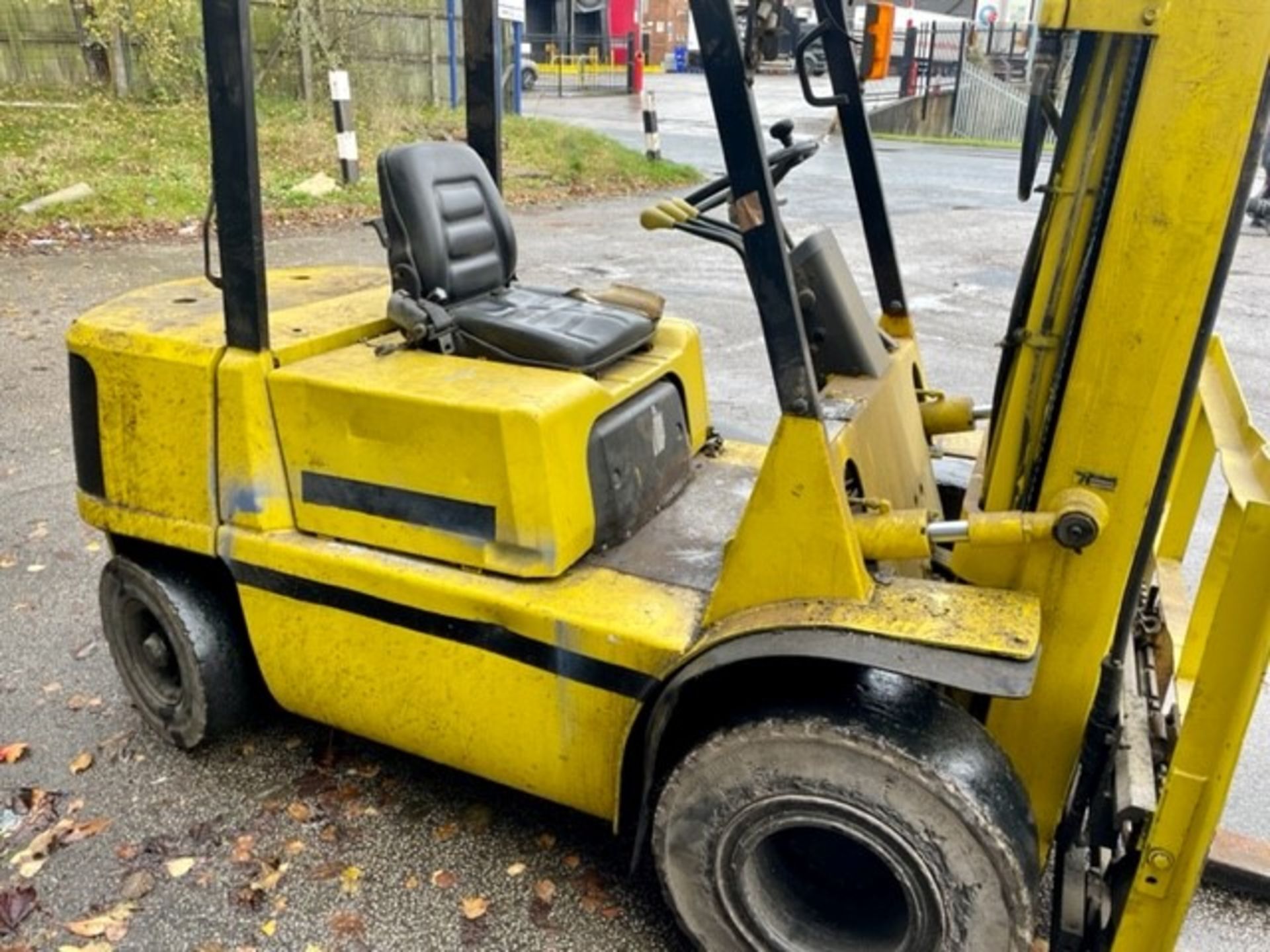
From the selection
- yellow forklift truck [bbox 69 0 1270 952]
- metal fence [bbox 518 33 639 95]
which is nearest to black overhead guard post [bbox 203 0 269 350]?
yellow forklift truck [bbox 69 0 1270 952]

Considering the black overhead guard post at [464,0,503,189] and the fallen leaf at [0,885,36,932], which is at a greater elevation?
the black overhead guard post at [464,0,503,189]

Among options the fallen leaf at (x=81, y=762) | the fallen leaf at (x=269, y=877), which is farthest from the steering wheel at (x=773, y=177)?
the fallen leaf at (x=81, y=762)

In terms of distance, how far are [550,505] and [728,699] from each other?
600 millimetres

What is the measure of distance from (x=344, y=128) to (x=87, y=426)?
987 centimetres

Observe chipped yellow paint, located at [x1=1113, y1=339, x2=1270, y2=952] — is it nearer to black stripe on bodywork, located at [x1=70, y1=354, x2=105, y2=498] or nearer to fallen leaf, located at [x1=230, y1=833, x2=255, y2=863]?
fallen leaf, located at [x1=230, y1=833, x2=255, y2=863]

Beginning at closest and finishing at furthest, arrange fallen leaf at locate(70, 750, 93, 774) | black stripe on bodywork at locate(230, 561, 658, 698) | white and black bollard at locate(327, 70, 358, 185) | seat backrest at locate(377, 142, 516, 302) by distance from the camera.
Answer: black stripe on bodywork at locate(230, 561, 658, 698) < seat backrest at locate(377, 142, 516, 302) < fallen leaf at locate(70, 750, 93, 774) < white and black bollard at locate(327, 70, 358, 185)

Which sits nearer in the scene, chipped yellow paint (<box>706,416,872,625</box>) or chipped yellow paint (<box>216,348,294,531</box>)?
chipped yellow paint (<box>706,416,872,625</box>)

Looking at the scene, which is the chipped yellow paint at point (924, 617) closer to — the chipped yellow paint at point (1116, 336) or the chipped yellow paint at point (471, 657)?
the chipped yellow paint at point (1116, 336)

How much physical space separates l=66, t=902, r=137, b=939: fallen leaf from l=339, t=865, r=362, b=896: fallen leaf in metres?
0.50

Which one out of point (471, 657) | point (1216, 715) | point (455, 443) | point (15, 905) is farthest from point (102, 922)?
point (1216, 715)

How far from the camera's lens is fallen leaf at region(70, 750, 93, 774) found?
10.4 feet

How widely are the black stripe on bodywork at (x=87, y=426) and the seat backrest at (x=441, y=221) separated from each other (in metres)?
0.91

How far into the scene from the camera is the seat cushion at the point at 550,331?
276 cm

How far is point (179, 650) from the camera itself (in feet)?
10.1
